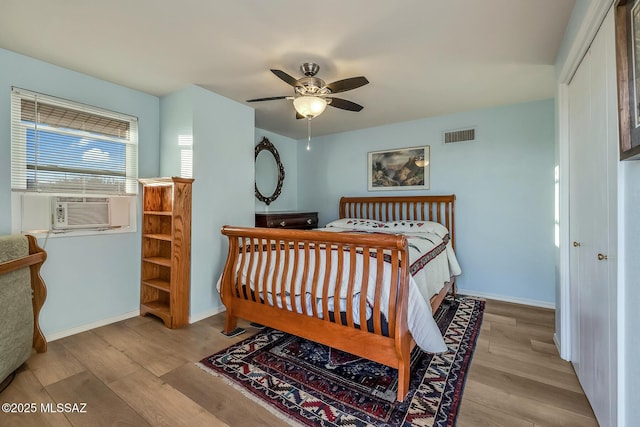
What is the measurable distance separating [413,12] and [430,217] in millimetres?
2664

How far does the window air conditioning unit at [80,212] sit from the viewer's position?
8.31ft

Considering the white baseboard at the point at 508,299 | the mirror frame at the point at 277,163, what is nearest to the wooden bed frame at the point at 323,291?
the white baseboard at the point at 508,299

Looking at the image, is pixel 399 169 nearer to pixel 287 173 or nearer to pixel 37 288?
pixel 287 173

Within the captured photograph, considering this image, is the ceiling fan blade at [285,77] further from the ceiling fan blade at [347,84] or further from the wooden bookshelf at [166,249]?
the wooden bookshelf at [166,249]

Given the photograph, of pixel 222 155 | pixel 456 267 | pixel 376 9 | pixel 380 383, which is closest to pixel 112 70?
pixel 222 155

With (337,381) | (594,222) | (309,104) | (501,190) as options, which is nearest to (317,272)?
(337,381)

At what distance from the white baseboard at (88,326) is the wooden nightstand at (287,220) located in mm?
1706

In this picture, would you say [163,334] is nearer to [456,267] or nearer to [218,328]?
[218,328]

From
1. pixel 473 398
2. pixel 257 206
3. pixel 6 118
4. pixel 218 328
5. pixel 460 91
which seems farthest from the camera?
pixel 257 206

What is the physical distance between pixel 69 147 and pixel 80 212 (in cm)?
61

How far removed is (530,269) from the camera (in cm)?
339

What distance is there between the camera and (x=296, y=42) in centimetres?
213

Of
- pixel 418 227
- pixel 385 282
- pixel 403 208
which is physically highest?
pixel 403 208

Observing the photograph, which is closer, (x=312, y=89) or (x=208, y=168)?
(x=312, y=89)
